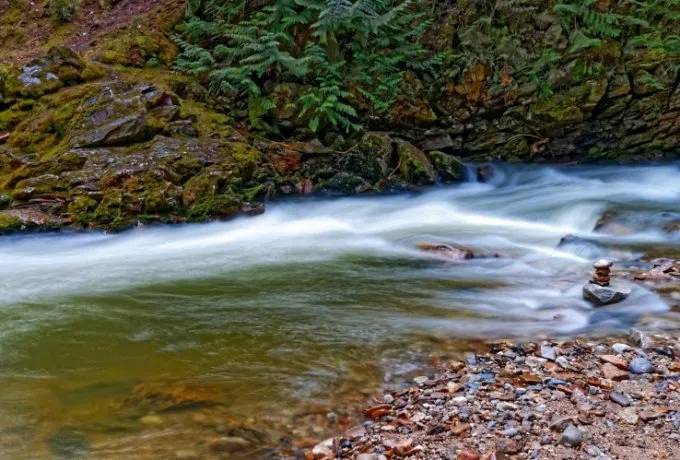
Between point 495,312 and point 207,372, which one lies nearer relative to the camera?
point 207,372

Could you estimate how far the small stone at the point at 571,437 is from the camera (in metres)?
3.07

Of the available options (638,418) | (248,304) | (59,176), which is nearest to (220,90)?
(59,176)

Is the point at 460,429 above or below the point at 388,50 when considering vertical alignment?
below

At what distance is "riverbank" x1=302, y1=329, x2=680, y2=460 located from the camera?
3.10 m

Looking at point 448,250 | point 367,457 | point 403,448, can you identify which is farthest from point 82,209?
point 403,448

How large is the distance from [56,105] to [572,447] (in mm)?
9795

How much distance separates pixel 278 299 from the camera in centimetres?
609

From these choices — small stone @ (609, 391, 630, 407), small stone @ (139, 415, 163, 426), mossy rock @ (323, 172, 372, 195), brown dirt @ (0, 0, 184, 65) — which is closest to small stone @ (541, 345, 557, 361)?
small stone @ (609, 391, 630, 407)

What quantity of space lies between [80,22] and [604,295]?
12.7 m

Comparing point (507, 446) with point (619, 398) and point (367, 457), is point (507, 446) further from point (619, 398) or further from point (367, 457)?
point (619, 398)

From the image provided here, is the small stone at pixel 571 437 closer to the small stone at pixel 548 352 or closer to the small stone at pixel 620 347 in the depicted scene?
the small stone at pixel 548 352

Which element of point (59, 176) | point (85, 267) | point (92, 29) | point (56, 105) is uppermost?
point (92, 29)

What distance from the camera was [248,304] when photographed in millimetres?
5938

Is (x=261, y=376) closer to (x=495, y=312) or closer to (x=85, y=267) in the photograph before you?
(x=495, y=312)
